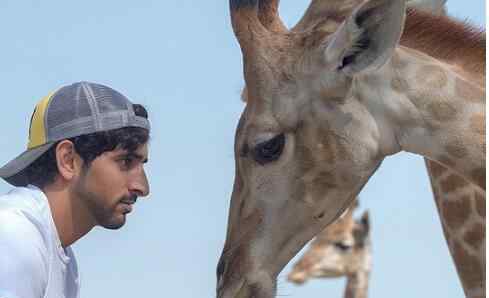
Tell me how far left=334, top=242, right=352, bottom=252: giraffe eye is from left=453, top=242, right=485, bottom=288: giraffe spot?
12.4 m

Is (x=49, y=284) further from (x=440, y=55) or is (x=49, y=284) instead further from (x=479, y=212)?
(x=479, y=212)

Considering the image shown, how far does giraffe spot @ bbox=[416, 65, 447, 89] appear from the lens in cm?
512

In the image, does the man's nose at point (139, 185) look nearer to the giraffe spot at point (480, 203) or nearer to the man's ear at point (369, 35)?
the man's ear at point (369, 35)

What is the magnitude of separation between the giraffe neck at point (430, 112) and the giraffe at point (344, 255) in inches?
481

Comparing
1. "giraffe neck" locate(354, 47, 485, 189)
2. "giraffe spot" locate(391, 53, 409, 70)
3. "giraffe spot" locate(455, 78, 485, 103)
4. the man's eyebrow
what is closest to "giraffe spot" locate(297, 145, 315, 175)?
"giraffe neck" locate(354, 47, 485, 189)

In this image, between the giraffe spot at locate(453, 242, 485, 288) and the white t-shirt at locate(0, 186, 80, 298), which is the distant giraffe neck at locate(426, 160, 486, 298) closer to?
the giraffe spot at locate(453, 242, 485, 288)

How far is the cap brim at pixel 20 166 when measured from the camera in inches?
157

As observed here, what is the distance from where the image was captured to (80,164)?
400cm

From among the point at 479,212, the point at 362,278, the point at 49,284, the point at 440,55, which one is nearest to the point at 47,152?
the point at 49,284

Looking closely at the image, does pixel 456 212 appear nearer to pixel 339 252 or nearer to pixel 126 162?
pixel 126 162

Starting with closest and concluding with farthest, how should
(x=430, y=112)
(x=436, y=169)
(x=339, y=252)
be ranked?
(x=430, y=112) → (x=436, y=169) → (x=339, y=252)

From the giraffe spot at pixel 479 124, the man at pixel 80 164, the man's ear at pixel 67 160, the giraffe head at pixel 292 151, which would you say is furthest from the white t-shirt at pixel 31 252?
the giraffe spot at pixel 479 124

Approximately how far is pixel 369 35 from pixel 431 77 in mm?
425

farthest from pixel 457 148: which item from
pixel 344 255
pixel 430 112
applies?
pixel 344 255
